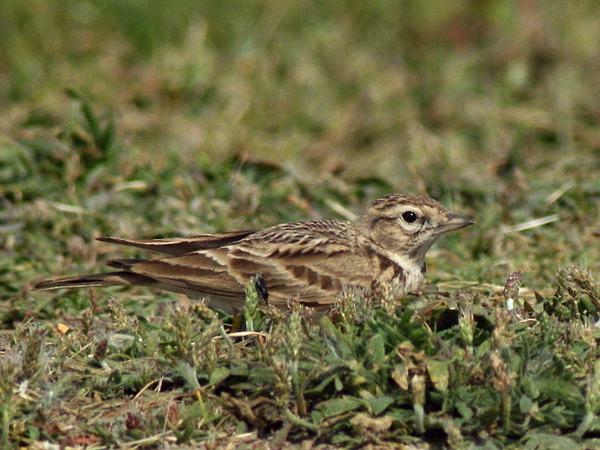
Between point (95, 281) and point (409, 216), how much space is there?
192cm

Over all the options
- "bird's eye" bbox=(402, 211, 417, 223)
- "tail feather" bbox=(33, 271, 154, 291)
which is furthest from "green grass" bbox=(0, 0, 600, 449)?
"bird's eye" bbox=(402, 211, 417, 223)

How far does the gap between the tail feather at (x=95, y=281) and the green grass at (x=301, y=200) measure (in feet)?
0.52

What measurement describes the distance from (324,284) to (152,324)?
1161 mm

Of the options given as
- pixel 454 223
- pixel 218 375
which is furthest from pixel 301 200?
pixel 218 375

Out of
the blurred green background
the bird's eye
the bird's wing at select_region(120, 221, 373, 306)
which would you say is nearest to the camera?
the bird's wing at select_region(120, 221, 373, 306)

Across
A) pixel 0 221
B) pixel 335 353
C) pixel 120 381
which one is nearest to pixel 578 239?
pixel 335 353

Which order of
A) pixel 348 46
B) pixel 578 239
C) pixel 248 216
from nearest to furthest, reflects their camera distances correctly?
pixel 578 239 → pixel 248 216 → pixel 348 46

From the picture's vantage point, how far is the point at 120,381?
4680 mm

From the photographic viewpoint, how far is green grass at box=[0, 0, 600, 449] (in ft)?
14.2

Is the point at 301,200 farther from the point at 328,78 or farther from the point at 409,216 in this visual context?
the point at 328,78

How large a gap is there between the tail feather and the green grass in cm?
16

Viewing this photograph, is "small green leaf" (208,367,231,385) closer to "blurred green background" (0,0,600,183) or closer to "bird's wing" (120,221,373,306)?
"bird's wing" (120,221,373,306)

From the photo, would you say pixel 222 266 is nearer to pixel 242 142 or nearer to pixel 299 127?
pixel 242 142

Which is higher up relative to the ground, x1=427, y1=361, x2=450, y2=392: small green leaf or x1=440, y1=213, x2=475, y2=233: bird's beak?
x1=440, y1=213, x2=475, y2=233: bird's beak
